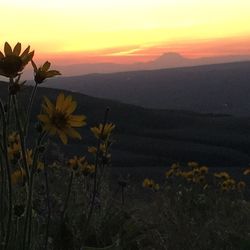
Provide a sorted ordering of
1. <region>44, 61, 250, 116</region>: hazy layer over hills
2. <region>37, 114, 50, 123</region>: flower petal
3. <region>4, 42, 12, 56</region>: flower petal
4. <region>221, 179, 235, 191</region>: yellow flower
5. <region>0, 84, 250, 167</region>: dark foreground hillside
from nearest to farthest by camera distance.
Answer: <region>37, 114, 50, 123</region>: flower petal
<region>4, 42, 12, 56</region>: flower petal
<region>221, 179, 235, 191</region>: yellow flower
<region>0, 84, 250, 167</region>: dark foreground hillside
<region>44, 61, 250, 116</region>: hazy layer over hills

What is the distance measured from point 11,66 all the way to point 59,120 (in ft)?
0.99

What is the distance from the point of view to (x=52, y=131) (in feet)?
7.93

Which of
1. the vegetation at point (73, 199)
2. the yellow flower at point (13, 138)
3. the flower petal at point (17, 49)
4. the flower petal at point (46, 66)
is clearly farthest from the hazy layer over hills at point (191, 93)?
the flower petal at point (17, 49)

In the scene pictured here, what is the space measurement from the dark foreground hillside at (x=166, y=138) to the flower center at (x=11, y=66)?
1611 centimetres

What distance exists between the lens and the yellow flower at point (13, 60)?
7.77 ft

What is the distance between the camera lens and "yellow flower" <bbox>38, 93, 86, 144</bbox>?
244cm

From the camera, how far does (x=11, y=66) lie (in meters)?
2.39

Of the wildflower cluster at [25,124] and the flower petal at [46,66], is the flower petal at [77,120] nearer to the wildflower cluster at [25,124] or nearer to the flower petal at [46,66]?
the wildflower cluster at [25,124]

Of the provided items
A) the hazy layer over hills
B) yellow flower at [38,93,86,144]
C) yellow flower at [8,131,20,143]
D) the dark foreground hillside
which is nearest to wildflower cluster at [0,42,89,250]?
yellow flower at [38,93,86,144]

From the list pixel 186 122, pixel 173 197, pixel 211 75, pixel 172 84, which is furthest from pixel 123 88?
pixel 173 197

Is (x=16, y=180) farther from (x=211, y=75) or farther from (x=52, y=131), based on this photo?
(x=211, y=75)

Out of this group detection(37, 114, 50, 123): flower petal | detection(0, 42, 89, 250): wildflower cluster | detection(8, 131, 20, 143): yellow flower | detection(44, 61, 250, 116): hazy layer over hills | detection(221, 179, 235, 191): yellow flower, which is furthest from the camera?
detection(44, 61, 250, 116): hazy layer over hills

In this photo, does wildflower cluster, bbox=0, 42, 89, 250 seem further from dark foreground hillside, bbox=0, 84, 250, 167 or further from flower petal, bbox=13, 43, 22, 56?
dark foreground hillside, bbox=0, 84, 250, 167

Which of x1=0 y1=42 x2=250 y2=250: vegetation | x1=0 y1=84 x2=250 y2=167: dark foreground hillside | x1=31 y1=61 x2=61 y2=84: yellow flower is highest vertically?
x1=31 y1=61 x2=61 y2=84: yellow flower
